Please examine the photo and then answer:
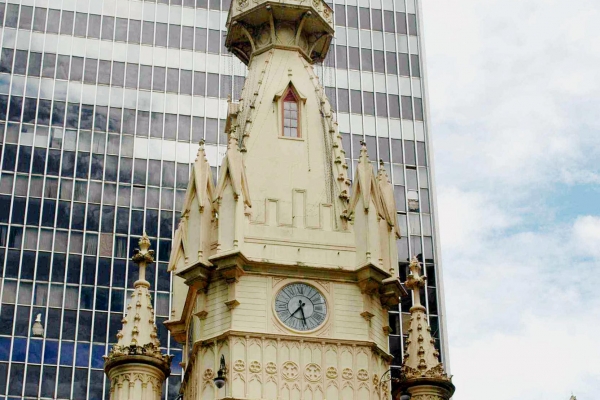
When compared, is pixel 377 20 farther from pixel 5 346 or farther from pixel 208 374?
pixel 208 374

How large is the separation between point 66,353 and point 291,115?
2700 centimetres

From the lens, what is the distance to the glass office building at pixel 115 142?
230 ft

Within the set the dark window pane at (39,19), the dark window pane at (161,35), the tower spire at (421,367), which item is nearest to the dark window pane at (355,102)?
the dark window pane at (161,35)

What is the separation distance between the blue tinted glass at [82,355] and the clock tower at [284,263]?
2427 centimetres

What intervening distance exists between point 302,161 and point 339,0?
39.6 meters

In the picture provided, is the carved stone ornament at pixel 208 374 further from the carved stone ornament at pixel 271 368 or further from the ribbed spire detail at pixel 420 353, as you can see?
the ribbed spire detail at pixel 420 353

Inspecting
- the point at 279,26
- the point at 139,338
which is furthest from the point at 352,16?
the point at 139,338

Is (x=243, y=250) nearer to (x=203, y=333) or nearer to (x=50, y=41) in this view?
(x=203, y=333)

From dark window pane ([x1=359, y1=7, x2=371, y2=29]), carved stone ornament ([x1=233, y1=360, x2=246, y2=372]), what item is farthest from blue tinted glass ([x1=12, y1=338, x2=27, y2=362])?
carved stone ornament ([x1=233, y1=360, x2=246, y2=372])

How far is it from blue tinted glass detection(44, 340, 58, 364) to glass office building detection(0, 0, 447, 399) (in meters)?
0.05

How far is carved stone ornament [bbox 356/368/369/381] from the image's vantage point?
4081cm

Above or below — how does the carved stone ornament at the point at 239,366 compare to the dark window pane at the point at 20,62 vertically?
below

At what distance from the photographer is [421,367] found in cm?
4341

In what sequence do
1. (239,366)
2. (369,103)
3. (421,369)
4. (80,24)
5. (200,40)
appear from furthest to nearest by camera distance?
(200,40), (369,103), (80,24), (421,369), (239,366)
